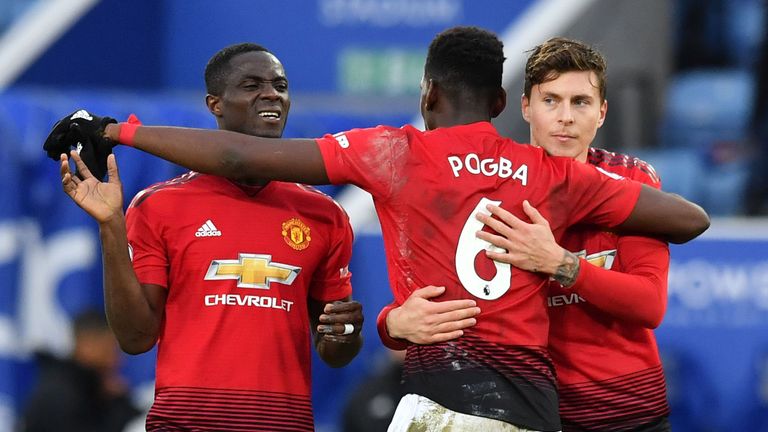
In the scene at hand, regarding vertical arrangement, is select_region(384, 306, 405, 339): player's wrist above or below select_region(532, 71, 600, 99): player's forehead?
below

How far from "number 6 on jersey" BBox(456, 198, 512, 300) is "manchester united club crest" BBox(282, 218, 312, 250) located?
2.28 feet

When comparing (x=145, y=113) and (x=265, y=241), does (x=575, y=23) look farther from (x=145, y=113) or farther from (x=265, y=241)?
(x=265, y=241)

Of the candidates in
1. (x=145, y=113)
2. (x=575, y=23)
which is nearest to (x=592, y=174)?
(x=145, y=113)

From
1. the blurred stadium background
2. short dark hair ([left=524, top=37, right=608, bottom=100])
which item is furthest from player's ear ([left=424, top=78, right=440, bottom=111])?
the blurred stadium background

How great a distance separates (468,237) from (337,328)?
62cm

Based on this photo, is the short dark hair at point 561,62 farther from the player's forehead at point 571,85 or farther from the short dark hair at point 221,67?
the short dark hair at point 221,67

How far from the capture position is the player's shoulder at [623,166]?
4773 millimetres

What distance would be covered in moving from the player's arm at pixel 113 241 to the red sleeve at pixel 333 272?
662 millimetres

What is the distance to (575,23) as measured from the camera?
434 inches

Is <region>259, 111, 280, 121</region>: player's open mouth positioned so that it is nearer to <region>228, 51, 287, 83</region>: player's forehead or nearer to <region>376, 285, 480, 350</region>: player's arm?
<region>228, 51, 287, 83</region>: player's forehead

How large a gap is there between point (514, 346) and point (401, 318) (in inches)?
14.1

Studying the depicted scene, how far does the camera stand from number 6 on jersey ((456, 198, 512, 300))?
4305 millimetres

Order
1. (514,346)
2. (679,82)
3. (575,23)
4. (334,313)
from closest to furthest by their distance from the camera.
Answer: (514,346), (334,313), (575,23), (679,82)

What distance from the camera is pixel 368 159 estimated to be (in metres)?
4.38
